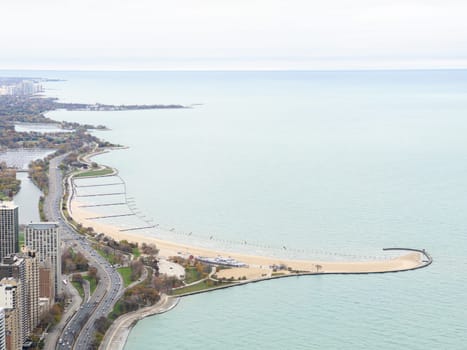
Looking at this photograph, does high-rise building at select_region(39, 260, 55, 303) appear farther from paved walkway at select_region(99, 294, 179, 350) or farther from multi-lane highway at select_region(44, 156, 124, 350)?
paved walkway at select_region(99, 294, 179, 350)

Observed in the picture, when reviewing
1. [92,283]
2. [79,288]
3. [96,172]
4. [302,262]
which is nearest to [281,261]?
[302,262]

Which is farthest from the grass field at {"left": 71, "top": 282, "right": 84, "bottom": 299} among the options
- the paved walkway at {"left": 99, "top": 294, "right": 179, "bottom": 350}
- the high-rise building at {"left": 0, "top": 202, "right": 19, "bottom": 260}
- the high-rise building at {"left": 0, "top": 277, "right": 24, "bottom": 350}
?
the high-rise building at {"left": 0, "top": 277, "right": 24, "bottom": 350}

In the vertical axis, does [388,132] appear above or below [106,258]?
above

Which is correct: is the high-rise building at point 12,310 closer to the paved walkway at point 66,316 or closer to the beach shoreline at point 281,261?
the paved walkway at point 66,316

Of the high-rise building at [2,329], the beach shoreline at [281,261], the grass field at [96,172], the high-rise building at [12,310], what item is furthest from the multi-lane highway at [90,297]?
the grass field at [96,172]

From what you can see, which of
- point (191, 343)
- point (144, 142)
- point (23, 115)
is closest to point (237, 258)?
point (191, 343)

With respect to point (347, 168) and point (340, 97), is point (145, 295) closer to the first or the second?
point (347, 168)

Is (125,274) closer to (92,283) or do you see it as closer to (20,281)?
(92,283)
